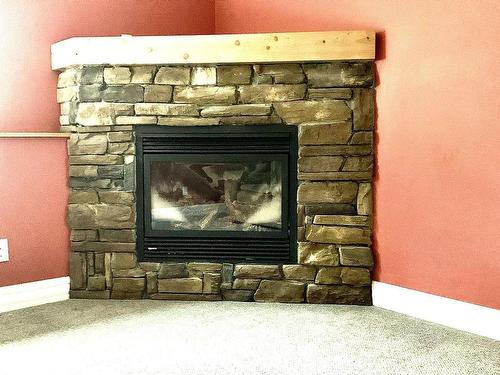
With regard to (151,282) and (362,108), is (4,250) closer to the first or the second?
(151,282)

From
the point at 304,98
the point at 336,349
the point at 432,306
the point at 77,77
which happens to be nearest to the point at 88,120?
the point at 77,77

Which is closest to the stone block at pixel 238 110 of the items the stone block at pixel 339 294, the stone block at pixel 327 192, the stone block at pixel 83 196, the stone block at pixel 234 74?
the stone block at pixel 234 74

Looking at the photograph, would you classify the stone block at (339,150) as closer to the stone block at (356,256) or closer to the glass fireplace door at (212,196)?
the glass fireplace door at (212,196)

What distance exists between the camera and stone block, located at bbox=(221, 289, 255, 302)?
324 cm

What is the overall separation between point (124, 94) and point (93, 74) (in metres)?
0.21

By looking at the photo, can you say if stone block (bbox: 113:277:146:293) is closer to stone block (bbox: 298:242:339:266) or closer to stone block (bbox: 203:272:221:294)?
stone block (bbox: 203:272:221:294)

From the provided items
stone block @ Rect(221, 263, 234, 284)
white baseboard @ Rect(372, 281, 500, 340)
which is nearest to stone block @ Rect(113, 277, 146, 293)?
stone block @ Rect(221, 263, 234, 284)

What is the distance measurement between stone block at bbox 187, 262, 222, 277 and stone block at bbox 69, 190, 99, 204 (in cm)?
66

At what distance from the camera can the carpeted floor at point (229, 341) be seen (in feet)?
7.58

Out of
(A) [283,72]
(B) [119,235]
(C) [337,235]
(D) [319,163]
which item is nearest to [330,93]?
(A) [283,72]

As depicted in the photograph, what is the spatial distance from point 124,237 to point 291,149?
1069 millimetres

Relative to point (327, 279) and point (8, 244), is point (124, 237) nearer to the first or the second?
point (8, 244)

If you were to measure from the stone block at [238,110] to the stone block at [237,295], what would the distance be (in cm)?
98

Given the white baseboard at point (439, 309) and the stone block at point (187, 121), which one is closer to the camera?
the white baseboard at point (439, 309)
